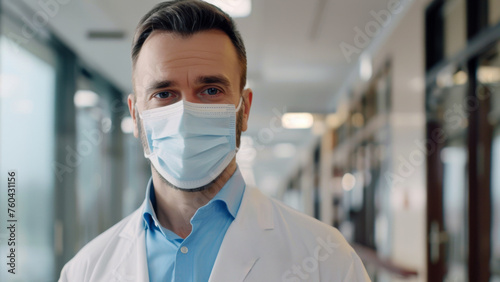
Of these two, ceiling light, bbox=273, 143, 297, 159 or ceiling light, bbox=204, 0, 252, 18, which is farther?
ceiling light, bbox=273, 143, 297, 159

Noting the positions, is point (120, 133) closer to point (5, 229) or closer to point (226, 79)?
point (5, 229)

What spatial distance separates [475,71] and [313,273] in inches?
99.1

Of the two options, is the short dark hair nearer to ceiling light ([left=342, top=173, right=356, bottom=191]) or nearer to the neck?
the neck

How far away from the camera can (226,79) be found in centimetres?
142

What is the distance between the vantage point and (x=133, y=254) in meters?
1.42

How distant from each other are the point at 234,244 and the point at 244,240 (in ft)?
0.10

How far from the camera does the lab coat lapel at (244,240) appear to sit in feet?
4.28

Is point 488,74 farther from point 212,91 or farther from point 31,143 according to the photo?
point 31,143

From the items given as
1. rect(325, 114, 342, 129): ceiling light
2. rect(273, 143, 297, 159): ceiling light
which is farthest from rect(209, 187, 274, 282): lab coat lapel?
rect(273, 143, 297, 159): ceiling light

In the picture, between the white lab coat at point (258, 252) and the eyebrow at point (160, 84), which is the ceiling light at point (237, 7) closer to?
the eyebrow at point (160, 84)

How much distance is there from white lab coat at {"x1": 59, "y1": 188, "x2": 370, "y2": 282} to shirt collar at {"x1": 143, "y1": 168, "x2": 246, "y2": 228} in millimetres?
19

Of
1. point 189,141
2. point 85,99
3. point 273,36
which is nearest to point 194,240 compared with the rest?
point 189,141

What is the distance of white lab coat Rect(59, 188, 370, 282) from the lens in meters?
1.30

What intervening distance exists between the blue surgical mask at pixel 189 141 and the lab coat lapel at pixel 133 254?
181 millimetres
